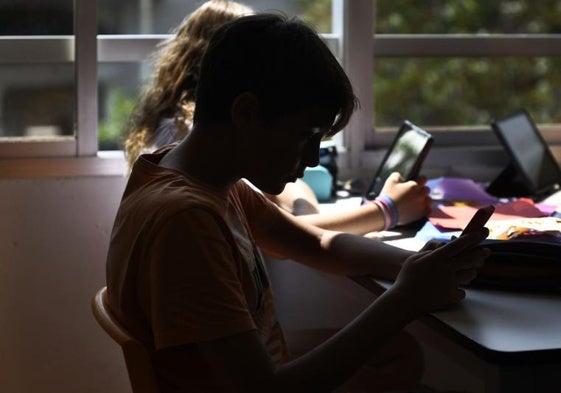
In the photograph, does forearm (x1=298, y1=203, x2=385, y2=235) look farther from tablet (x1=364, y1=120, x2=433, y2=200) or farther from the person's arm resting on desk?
tablet (x1=364, y1=120, x2=433, y2=200)

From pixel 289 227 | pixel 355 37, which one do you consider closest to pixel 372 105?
pixel 355 37

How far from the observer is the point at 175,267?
1266 mm

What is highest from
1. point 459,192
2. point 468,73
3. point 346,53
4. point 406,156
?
point 346,53

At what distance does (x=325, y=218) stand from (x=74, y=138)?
953 mm

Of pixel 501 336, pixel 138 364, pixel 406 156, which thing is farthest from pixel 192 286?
pixel 406 156

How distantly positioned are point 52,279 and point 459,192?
43.7 inches

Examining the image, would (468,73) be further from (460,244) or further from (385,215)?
(460,244)

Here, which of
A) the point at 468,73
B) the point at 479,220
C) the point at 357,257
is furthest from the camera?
the point at 468,73

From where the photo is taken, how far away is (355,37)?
2.85 meters

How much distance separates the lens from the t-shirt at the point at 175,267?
1.25 m

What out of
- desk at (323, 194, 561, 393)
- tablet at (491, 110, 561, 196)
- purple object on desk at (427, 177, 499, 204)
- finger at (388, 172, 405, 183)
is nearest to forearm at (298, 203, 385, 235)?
finger at (388, 172, 405, 183)

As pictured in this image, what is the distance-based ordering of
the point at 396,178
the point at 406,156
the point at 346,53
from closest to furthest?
the point at 396,178 < the point at 406,156 < the point at 346,53

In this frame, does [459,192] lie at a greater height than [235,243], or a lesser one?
lesser

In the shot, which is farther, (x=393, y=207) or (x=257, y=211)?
(x=393, y=207)
